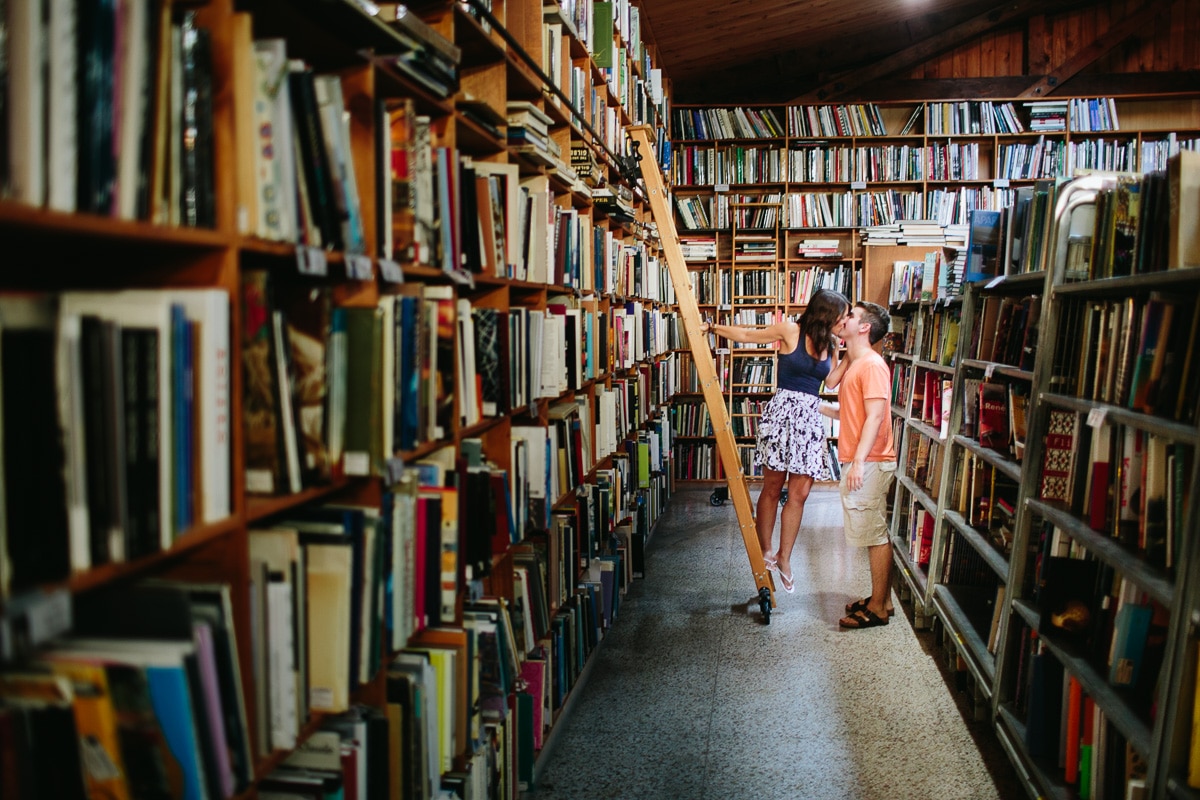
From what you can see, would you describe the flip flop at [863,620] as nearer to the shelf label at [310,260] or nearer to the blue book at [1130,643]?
the blue book at [1130,643]

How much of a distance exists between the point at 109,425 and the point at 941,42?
7.68m

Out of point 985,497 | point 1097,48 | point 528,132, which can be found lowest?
point 985,497

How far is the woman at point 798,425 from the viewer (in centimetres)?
409

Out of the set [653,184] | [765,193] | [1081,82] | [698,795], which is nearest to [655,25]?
[765,193]

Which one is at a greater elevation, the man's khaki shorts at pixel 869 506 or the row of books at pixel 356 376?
the row of books at pixel 356 376

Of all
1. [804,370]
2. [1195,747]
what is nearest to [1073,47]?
[804,370]

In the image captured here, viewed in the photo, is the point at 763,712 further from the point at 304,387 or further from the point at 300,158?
the point at 300,158

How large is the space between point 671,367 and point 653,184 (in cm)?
276

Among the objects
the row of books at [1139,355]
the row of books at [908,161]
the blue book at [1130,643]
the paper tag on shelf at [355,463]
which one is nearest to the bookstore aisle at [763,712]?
the blue book at [1130,643]

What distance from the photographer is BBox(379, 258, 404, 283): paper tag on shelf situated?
1.42 meters

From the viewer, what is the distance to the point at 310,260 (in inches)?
47.2

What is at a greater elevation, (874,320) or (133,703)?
(874,320)

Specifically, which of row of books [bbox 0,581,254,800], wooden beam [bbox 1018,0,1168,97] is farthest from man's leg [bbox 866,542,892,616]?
wooden beam [bbox 1018,0,1168,97]

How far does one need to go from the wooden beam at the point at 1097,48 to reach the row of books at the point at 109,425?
761 cm
